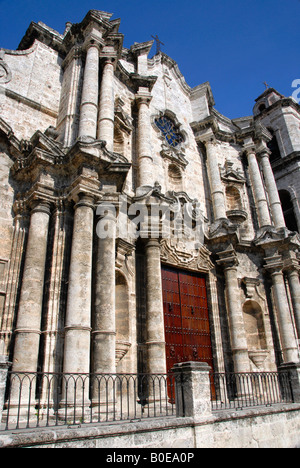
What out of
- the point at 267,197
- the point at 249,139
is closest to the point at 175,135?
the point at 249,139

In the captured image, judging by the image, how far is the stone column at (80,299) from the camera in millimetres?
6801

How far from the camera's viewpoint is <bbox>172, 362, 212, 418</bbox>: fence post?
5.94 metres

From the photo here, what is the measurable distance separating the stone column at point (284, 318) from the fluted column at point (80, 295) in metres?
9.02

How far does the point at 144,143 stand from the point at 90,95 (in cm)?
309

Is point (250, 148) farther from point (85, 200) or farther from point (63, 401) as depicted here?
point (63, 401)

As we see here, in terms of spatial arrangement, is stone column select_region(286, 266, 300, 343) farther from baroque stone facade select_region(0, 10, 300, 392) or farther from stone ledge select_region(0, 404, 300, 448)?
stone ledge select_region(0, 404, 300, 448)

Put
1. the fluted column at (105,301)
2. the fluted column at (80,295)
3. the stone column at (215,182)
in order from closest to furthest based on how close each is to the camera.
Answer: the fluted column at (80,295)
the fluted column at (105,301)
the stone column at (215,182)

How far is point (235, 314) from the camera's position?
41.4ft

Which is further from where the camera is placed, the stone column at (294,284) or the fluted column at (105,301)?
the stone column at (294,284)

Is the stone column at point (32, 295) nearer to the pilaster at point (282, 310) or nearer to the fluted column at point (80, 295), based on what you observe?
the fluted column at point (80, 295)

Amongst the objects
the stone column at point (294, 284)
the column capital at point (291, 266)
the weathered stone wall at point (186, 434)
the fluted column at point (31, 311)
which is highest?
the column capital at point (291, 266)

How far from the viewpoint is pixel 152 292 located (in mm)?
10203

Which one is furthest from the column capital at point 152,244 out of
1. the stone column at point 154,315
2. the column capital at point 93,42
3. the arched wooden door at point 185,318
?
the column capital at point 93,42

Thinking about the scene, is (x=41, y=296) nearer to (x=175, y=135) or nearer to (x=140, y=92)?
(x=140, y=92)
